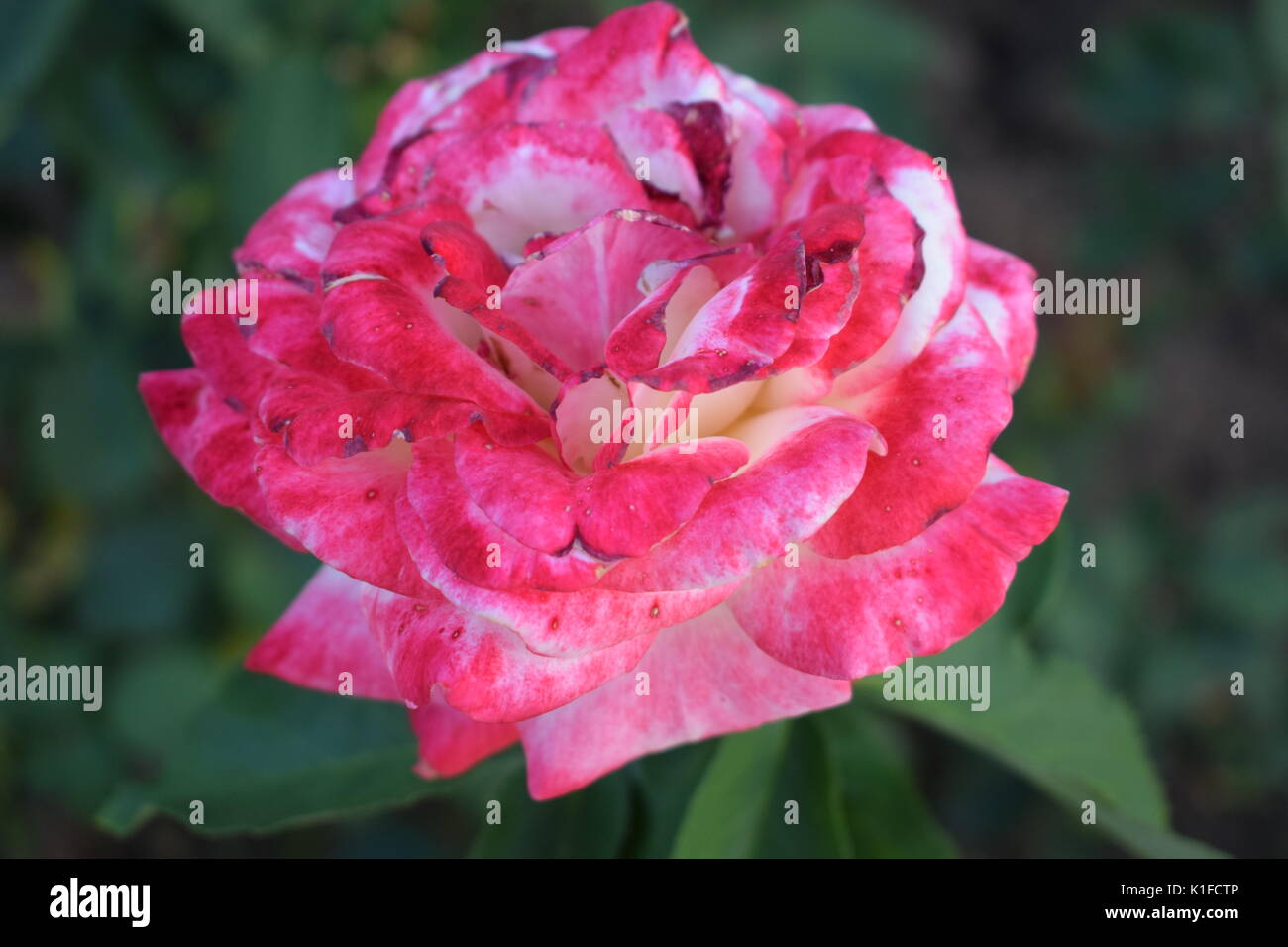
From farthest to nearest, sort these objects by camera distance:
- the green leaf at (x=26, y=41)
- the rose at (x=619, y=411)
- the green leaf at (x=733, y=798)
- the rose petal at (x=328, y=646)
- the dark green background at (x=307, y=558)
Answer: the dark green background at (x=307, y=558)
the green leaf at (x=26, y=41)
the green leaf at (x=733, y=798)
the rose petal at (x=328, y=646)
the rose at (x=619, y=411)

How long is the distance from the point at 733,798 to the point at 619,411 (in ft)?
1.39

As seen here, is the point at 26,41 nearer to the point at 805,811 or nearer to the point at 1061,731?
the point at 805,811

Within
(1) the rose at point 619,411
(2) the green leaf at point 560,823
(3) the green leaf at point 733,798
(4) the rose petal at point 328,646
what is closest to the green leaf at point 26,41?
(1) the rose at point 619,411

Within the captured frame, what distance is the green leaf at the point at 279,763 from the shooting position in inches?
39.2

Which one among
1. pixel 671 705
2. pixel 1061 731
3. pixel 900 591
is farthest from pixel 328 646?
pixel 1061 731

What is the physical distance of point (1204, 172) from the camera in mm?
2270

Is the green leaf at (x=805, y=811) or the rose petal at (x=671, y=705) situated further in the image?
the green leaf at (x=805, y=811)

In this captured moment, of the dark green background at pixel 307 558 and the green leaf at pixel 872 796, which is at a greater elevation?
the dark green background at pixel 307 558

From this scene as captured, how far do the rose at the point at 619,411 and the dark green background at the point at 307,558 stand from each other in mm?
763

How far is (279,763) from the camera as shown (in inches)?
43.0

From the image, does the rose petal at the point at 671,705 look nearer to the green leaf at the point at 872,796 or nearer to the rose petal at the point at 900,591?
the rose petal at the point at 900,591

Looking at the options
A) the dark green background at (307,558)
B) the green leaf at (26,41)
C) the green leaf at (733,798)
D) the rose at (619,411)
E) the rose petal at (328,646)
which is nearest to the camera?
the rose at (619,411)

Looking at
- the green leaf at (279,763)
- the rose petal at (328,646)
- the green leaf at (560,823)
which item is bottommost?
the green leaf at (560,823)
